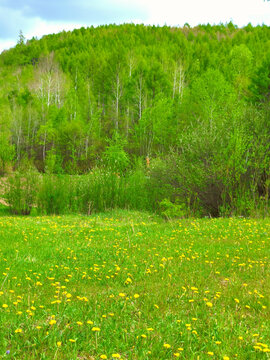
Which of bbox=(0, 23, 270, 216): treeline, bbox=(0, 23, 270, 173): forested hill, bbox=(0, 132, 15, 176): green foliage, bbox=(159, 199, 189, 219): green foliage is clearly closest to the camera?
bbox=(159, 199, 189, 219): green foliage

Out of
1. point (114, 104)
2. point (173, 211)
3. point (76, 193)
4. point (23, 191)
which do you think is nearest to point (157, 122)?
point (114, 104)

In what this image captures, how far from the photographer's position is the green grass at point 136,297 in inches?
121

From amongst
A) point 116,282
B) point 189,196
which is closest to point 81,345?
point 116,282

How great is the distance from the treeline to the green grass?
5.34 metres

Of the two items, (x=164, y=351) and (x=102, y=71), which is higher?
(x=102, y=71)

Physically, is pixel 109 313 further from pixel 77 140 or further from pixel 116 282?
pixel 77 140

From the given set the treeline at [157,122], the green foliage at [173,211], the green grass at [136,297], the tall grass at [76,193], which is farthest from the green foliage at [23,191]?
the green grass at [136,297]

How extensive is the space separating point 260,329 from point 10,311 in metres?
2.80

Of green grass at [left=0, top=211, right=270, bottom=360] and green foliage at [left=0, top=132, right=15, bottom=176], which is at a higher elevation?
green foliage at [left=0, top=132, right=15, bottom=176]

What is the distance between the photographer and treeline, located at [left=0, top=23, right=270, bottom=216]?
13.2 meters

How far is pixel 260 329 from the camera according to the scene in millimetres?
3570

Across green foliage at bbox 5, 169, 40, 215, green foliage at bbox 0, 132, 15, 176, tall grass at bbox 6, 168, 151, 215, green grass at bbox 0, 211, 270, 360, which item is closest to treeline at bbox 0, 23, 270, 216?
green foliage at bbox 0, 132, 15, 176

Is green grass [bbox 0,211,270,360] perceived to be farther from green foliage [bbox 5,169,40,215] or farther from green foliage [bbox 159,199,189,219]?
green foliage [bbox 5,169,40,215]

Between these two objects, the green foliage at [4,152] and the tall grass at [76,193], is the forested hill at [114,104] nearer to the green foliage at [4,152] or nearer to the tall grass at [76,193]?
the green foliage at [4,152]
